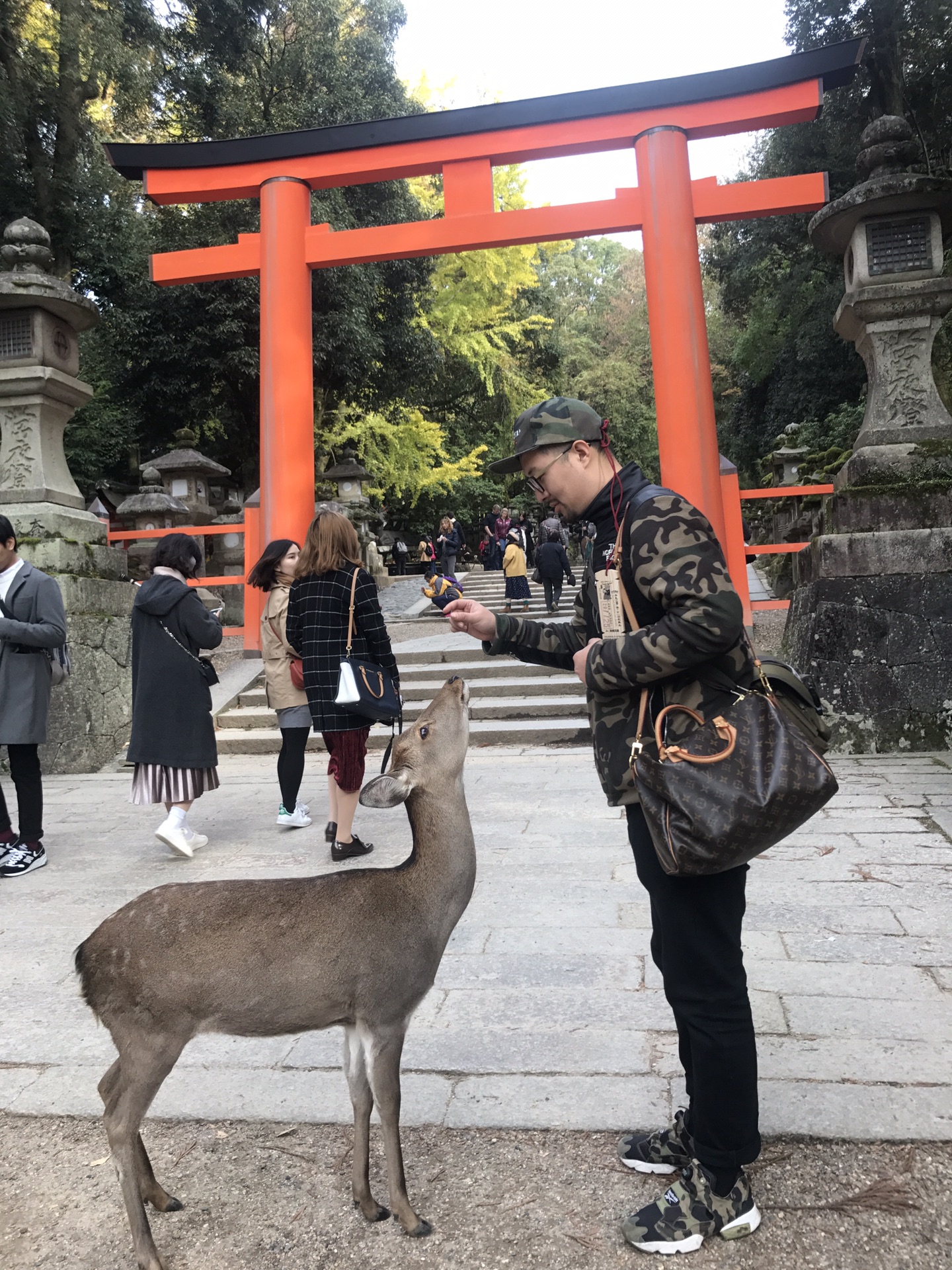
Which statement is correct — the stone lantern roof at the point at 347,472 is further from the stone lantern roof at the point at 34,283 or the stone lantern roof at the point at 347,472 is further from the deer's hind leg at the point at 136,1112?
the deer's hind leg at the point at 136,1112

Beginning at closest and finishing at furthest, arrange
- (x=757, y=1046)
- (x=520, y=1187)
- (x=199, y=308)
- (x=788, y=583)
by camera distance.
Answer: (x=520, y=1187) → (x=757, y=1046) → (x=788, y=583) → (x=199, y=308)

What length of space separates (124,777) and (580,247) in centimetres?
3947

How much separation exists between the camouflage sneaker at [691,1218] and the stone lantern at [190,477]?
1378cm

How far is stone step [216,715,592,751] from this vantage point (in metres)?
7.67

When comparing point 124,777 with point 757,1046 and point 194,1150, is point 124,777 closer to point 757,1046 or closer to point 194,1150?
point 194,1150

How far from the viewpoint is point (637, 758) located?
188cm

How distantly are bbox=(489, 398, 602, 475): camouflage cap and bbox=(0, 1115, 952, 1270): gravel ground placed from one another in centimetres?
168

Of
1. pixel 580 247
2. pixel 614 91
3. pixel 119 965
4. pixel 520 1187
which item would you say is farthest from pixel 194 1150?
pixel 580 247

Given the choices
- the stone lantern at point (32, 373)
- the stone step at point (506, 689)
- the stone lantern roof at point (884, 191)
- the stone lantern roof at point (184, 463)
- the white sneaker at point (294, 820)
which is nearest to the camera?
the white sneaker at point (294, 820)

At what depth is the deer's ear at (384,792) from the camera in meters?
2.07

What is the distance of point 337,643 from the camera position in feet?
15.6

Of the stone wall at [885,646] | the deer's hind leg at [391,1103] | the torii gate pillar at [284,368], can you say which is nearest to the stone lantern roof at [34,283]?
the torii gate pillar at [284,368]

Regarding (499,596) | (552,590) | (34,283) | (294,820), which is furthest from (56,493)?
(499,596)

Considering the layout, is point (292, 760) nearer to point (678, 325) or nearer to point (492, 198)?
point (678, 325)
